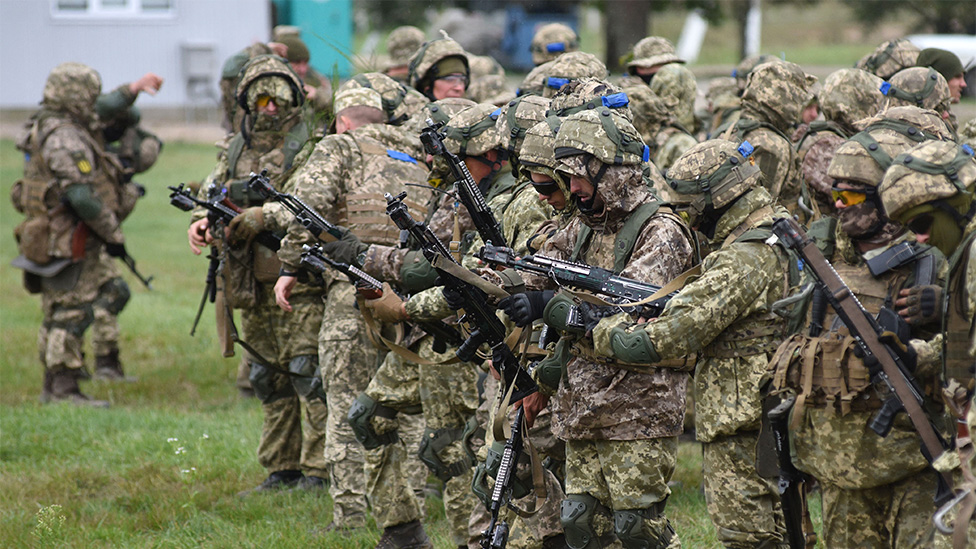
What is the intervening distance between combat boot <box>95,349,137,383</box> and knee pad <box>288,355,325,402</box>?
Result: 4.31 m

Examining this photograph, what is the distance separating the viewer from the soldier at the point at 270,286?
7559mm

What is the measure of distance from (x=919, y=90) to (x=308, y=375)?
4319 mm

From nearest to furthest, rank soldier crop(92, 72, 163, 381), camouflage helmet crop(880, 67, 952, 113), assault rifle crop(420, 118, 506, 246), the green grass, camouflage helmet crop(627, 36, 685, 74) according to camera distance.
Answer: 1. assault rifle crop(420, 118, 506, 246)
2. camouflage helmet crop(880, 67, 952, 113)
3. the green grass
4. camouflage helmet crop(627, 36, 685, 74)
5. soldier crop(92, 72, 163, 381)

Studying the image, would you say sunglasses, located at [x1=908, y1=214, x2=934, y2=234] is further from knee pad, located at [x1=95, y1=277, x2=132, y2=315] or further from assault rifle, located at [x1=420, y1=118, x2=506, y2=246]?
knee pad, located at [x1=95, y1=277, x2=132, y2=315]

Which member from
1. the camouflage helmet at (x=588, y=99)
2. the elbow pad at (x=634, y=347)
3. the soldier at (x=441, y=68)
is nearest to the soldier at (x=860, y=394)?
the elbow pad at (x=634, y=347)

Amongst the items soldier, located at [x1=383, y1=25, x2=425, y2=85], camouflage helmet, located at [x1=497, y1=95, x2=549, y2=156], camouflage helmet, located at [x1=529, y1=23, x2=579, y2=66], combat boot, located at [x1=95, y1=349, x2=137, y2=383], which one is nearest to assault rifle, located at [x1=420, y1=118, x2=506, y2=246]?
camouflage helmet, located at [x1=497, y1=95, x2=549, y2=156]

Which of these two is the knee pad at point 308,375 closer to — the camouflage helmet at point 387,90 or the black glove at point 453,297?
the camouflage helmet at point 387,90

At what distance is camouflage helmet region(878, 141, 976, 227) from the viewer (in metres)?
3.88

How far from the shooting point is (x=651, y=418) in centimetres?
471

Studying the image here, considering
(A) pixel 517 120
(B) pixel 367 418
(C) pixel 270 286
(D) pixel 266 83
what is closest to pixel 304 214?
(B) pixel 367 418

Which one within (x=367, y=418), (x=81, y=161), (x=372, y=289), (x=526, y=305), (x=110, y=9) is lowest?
(x=367, y=418)

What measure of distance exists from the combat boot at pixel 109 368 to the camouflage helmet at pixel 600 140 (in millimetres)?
7718

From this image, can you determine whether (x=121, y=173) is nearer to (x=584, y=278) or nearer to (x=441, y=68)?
(x=441, y=68)

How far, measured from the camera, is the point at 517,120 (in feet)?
18.7
